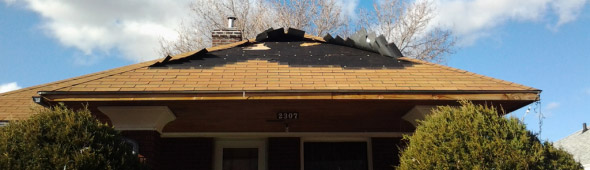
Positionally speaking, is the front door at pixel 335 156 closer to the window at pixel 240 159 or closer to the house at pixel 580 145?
the window at pixel 240 159

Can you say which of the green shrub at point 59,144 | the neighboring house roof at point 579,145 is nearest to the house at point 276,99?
the green shrub at point 59,144

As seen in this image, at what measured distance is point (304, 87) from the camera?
23.2ft

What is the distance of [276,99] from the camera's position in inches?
271

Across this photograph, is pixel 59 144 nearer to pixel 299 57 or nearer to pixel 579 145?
pixel 299 57

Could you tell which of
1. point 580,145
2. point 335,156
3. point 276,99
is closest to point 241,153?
point 335,156

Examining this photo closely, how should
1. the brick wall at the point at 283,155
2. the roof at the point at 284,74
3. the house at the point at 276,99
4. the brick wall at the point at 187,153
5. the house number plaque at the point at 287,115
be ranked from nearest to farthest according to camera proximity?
the house at the point at 276,99 → the roof at the point at 284,74 → the house number plaque at the point at 287,115 → the brick wall at the point at 187,153 → the brick wall at the point at 283,155

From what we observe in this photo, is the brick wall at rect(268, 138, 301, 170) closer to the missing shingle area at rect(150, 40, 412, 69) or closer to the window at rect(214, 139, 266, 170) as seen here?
the window at rect(214, 139, 266, 170)

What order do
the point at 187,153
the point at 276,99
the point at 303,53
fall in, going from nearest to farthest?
the point at 276,99
the point at 303,53
the point at 187,153

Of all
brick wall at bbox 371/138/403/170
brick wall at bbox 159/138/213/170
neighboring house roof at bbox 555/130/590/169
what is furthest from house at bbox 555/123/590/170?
brick wall at bbox 159/138/213/170

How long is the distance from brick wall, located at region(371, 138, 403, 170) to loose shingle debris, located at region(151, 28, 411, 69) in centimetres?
188

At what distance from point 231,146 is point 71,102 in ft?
Answer: 13.1

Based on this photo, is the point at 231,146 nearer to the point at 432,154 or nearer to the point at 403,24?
the point at 432,154

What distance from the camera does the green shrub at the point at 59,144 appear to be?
5.47m

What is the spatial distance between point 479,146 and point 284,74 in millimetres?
3348
